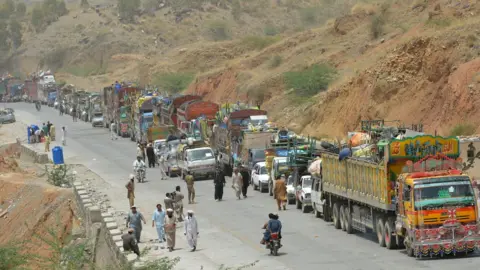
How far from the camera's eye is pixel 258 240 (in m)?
30.3

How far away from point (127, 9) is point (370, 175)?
138659 millimetres

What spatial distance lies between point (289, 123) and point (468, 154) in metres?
30.9

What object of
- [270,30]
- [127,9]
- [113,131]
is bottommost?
[113,131]

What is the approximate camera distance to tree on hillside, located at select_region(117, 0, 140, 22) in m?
163

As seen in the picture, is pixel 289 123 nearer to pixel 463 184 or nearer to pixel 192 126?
pixel 192 126

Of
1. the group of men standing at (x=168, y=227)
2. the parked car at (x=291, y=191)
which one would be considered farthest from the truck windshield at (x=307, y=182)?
the group of men standing at (x=168, y=227)

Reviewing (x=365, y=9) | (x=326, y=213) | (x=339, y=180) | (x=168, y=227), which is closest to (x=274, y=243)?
(x=168, y=227)

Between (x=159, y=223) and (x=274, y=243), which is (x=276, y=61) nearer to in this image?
(x=159, y=223)

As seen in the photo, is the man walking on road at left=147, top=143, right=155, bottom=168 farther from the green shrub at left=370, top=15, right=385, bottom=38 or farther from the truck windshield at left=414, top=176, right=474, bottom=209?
the truck windshield at left=414, top=176, right=474, bottom=209

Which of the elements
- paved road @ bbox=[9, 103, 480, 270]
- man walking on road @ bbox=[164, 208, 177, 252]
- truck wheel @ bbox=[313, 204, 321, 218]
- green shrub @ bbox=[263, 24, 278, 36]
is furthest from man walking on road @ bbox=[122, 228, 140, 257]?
green shrub @ bbox=[263, 24, 278, 36]

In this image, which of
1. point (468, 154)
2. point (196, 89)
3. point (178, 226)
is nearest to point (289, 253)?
point (178, 226)

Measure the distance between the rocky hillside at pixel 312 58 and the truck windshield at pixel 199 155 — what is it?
29.4 ft

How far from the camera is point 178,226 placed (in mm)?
34250

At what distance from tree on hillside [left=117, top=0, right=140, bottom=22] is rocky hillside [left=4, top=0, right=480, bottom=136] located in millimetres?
1213
